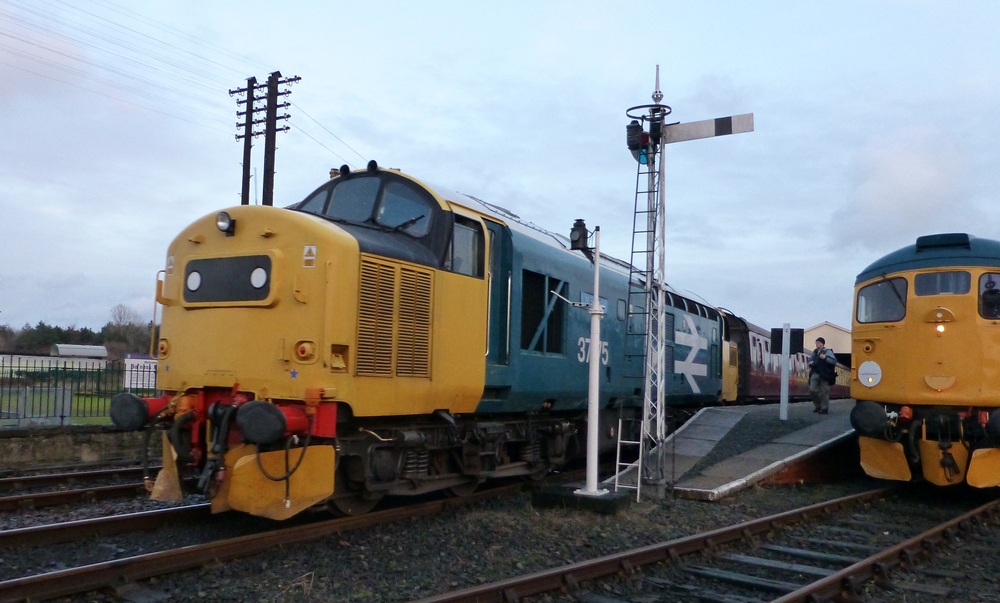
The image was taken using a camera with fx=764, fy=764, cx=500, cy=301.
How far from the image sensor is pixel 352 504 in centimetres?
774

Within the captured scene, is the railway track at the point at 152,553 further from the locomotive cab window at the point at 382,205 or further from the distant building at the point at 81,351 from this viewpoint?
the distant building at the point at 81,351

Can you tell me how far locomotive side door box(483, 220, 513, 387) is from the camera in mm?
8766

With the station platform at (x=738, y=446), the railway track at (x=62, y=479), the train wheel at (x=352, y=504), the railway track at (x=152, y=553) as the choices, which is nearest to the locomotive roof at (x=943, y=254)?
the station platform at (x=738, y=446)

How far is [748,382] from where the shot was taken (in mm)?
21422

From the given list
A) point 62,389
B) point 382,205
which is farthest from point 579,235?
point 62,389

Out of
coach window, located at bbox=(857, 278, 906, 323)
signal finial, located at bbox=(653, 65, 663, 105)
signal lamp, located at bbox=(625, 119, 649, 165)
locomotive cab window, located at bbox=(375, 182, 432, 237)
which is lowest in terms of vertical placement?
coach window, located at bbox=(857, 278, 906, 323)

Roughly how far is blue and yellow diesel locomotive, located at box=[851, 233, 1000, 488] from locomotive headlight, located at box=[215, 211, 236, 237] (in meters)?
8.30

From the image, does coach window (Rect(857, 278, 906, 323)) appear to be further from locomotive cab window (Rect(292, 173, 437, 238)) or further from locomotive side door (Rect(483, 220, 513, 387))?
locomotive cab window (Rect(292, 173, 437, 238))

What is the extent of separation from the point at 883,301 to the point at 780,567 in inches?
224

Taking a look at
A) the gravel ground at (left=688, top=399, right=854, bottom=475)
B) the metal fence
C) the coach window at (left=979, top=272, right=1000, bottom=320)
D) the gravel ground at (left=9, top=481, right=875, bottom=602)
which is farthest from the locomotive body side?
the metal fence

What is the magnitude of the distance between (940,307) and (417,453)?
7.23m

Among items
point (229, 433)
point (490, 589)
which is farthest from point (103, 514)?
point (490, 589)

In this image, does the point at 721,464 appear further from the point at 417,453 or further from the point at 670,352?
the point at 417,453

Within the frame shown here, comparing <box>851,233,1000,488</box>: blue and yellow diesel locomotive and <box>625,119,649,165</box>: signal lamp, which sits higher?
<box>625,119,649,165</box>: signal lamp
